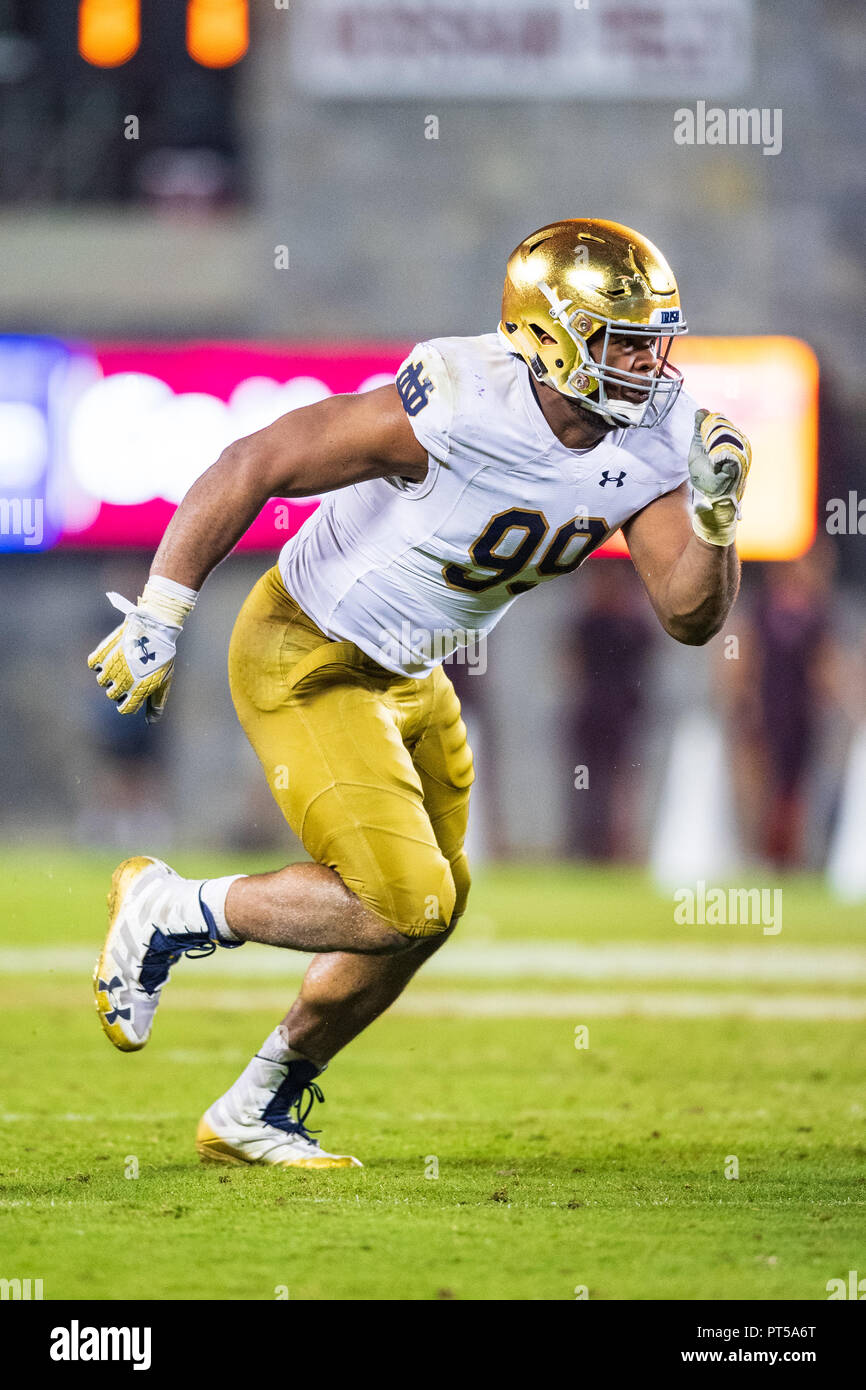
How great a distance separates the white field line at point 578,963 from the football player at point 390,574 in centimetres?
313

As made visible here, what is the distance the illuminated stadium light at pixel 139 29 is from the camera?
32.1 ft

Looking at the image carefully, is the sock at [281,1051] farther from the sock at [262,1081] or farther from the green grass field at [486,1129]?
the green grass field at [486,1129]

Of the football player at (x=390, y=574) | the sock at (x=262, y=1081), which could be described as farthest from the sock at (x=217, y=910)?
the sock at (x=262, y=1081)

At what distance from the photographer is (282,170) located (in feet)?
40.3

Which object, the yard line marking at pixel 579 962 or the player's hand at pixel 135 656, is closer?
Answer: the player's hand at pixel 135 656

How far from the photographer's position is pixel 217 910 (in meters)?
3.57

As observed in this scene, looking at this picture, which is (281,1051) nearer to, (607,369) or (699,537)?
(699,537)

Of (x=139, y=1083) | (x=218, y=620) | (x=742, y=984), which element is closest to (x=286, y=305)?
(x=218, y=620)

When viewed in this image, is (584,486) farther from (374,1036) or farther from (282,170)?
(282,170)

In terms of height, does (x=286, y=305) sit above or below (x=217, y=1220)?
above

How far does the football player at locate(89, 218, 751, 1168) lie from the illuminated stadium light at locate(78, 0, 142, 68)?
6.77 m

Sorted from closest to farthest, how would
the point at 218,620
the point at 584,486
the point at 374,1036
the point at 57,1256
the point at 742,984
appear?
1. the point at 57,1256
2. the point at 584,486
3. the point at 374,1036
4. the point at 742,984
5. the point at 218,620
